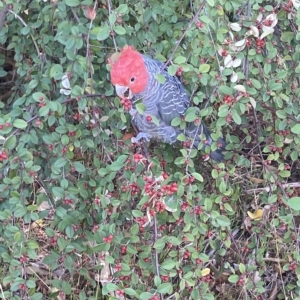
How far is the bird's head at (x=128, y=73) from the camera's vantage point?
3.80 feet

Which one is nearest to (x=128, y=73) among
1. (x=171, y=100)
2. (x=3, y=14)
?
(x=171, y=100)

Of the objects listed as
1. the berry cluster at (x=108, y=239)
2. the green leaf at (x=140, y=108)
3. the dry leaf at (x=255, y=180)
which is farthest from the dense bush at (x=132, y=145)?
the dry leaf at (x=255, y=180)

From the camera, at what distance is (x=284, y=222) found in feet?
4.23

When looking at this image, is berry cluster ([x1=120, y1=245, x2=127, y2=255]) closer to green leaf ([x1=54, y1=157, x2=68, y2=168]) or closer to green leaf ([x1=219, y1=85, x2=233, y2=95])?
green leaf ([x1=54, y1=157, x2=68, y2=168])

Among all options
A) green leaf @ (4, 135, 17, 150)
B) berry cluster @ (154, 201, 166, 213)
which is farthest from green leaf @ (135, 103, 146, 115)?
green leaf @ (4, 135, 17, 150)

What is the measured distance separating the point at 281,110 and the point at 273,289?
0.78 m

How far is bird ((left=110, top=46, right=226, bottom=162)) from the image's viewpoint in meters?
1.17

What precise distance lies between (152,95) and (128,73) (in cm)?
21

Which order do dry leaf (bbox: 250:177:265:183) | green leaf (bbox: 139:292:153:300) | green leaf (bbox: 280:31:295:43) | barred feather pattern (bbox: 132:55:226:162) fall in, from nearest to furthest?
green leaf (bbox: 139:292:153:300) → green leaf (bbox: 280:31:295:43) → barred feather pattern (bbox: 132:55:226:162) → dry leaf (bbox: 250:177:265:183)

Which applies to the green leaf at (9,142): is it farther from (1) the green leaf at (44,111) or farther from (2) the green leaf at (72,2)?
(2) the green leaf at (72,2)

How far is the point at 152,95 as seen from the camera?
137 cm

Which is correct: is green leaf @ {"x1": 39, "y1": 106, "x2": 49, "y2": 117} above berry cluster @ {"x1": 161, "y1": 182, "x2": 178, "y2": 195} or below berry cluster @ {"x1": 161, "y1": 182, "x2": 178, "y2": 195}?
above

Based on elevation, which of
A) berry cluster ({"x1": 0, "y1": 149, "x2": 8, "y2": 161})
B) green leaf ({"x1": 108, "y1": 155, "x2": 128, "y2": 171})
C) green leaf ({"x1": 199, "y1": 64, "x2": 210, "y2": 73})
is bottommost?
green leaf ({"x1": 108, "y1": 155, "x2": 128, "y2": 171})

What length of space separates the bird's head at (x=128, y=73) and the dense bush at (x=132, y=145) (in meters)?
0.04
